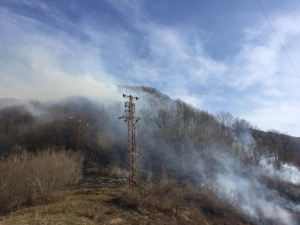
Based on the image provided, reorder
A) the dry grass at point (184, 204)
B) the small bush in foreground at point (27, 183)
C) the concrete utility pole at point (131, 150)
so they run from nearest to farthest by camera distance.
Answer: the small bush in foreground at point (27, 183)
the dry grass at point (184, 204)
the concrete utility pole at point (131, 150)

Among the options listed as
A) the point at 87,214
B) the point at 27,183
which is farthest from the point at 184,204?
the point at 27,183

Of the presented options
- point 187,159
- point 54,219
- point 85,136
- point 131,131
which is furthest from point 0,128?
point 54,219

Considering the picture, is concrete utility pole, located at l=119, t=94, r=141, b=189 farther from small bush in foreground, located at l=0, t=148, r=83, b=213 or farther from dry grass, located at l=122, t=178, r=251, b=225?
small bush in foreground, located at l=0, t=148, r=83, b=213

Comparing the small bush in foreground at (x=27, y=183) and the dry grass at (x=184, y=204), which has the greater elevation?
the small bush in foreground at (x=27, y=183)

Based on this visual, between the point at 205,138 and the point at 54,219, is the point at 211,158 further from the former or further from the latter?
the point at 54,219

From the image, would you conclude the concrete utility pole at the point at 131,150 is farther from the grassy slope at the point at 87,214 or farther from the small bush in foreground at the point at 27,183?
the small bush in foreground at the point at 27,183

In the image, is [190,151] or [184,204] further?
[190,151]

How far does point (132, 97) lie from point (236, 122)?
158 feet

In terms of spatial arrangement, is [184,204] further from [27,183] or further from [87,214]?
[27,183]

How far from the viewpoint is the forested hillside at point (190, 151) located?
24906 mm

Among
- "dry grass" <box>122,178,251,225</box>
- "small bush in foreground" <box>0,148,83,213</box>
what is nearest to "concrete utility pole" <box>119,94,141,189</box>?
"dry grass" <box>122,178,251,225</box>

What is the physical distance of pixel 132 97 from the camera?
21.4 m

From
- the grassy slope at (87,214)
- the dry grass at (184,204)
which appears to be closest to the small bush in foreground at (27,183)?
the grassy slope at (87,214)

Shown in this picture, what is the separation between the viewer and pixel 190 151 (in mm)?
37000
